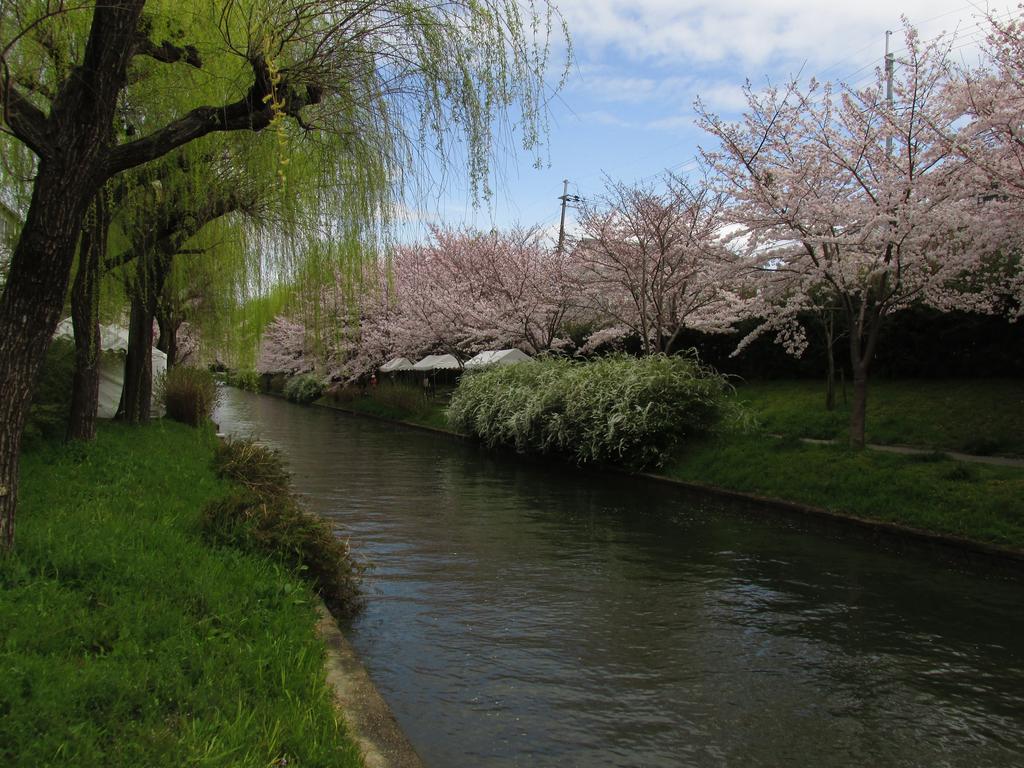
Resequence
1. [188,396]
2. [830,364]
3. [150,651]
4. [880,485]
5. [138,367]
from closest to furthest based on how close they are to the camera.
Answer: [150,651] < [880,485] < [138,367] < [188,396] < [830,364]

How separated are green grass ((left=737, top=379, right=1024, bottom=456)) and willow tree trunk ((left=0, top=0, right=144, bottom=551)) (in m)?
13.8

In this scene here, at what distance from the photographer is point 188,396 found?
639 inches

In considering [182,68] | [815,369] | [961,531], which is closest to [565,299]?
[815,369]

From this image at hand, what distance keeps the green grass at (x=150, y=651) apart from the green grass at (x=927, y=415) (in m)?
12.9

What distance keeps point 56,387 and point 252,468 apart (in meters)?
4.27

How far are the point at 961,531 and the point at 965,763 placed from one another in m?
5.82

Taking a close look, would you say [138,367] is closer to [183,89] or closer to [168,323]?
[168,323]

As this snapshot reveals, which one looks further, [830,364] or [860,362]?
[830,364]

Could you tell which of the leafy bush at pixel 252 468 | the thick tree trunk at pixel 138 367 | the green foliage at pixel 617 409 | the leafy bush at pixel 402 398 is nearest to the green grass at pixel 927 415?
the green foliage at pixel 617 409

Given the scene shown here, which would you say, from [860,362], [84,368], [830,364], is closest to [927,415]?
[830,364]

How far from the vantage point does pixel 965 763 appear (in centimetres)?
434

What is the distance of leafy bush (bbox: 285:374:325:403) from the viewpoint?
46.3m

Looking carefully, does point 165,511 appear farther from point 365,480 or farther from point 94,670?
point 365,480

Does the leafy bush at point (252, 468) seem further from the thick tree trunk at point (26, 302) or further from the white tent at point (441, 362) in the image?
the white tent at point (441, 362)
